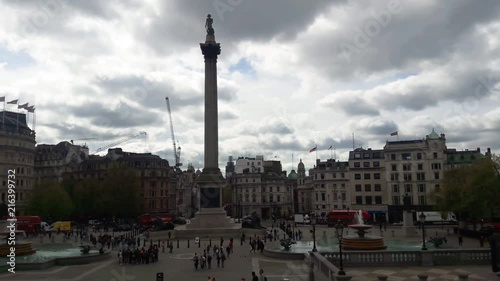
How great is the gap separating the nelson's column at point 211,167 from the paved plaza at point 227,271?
1081 inches

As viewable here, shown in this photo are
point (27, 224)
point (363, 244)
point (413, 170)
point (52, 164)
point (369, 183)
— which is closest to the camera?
point (363, 244)

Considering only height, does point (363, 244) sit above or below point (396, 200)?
below

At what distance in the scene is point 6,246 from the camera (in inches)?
1671

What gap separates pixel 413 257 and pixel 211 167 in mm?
45377

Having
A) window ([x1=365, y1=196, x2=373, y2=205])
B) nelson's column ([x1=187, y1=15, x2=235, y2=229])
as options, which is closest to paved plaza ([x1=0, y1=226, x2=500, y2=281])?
nelson's column ([x1=187, y1=15, x2=235, y2=229])

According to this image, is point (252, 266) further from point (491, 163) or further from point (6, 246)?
point (491, 163)

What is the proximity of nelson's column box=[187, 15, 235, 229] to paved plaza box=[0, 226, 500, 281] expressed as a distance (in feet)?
90.1

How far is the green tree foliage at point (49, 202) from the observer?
88125 millimetres

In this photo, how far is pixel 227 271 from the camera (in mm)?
33719

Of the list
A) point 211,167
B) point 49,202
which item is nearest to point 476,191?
point 211,167

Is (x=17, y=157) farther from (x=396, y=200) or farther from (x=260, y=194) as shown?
(x=396, y=200)

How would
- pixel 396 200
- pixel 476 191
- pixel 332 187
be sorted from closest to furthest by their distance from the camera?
1. pixel 476 191
2. pixel 396 200
3. pixel 332 187

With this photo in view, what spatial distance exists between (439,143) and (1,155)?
97.0m

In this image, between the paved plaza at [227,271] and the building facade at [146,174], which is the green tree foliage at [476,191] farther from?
the building facade at [146,174]
